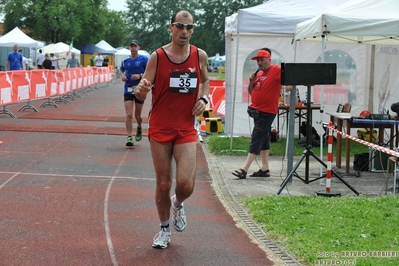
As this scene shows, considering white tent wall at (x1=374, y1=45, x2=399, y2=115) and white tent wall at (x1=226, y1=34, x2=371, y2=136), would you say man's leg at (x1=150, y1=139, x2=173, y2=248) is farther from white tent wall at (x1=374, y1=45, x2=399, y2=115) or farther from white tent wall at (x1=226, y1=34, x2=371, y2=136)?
white tent wall at (x1=226, y1=34, x2=371, y2=136)

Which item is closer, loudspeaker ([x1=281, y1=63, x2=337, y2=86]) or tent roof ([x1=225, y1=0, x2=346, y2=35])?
loudspeaker ([x1=281, y1=63, x2=337, y2=86])

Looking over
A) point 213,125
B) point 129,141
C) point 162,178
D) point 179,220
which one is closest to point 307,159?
point 179,220

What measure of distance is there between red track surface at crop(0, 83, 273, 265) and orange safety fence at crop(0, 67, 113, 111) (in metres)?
5.57

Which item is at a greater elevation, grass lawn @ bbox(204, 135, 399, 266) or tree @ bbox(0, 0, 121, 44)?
tree @ bbox(0, 0, 121, 44)

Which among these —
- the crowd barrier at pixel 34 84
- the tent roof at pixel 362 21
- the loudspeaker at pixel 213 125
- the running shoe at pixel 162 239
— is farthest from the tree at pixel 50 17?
the running shoe at pixel 162 239

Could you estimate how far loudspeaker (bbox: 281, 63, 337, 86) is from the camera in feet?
36.5

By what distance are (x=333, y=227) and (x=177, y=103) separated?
2366mm

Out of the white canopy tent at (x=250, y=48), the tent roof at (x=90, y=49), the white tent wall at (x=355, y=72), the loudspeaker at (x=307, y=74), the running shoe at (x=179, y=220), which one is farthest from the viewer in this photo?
the tent roof at (x=90, y=49)

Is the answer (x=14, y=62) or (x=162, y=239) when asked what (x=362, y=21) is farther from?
(x=14, y=62)

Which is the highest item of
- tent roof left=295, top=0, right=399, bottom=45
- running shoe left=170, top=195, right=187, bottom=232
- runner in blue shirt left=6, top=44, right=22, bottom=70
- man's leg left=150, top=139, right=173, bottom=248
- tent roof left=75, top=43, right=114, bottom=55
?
tent roof left=75, top=43, right=114, bottom=55

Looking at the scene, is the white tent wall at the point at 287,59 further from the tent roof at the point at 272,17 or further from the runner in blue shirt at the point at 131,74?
the runner in blue shirt at the point at 131,74

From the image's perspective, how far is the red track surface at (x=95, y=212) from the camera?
7.52 metres

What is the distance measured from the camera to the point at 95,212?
9.52m

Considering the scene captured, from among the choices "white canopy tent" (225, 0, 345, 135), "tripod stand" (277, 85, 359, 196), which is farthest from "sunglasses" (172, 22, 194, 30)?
"white canopy tent" (225, 0, 345, 135)
